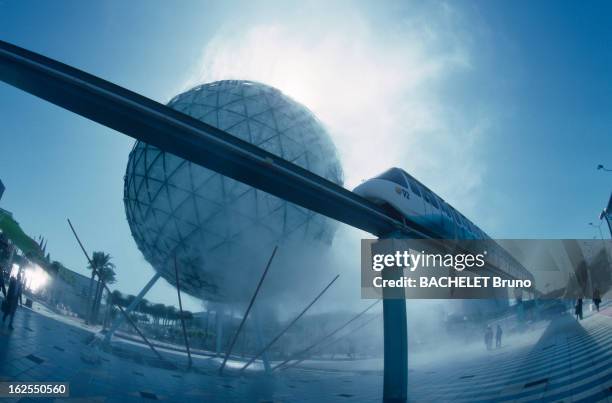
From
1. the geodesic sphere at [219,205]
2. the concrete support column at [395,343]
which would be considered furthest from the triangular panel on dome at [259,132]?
the concrete support column at [395,343]

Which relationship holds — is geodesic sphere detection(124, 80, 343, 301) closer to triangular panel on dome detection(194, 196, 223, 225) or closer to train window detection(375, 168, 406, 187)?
triangular panel on dome detection(194, 196, 223, 225)

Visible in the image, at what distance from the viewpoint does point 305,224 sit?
12.1 m

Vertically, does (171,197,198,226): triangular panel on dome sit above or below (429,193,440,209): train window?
below

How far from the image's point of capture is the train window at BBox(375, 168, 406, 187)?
33.4ft

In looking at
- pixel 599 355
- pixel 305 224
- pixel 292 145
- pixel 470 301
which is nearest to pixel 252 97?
pixel 292 145

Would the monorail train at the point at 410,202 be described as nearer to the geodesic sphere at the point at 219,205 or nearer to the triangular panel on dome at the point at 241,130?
the geodesic sphere at the point at 219,205

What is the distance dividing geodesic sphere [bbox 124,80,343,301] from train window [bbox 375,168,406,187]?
3.05m

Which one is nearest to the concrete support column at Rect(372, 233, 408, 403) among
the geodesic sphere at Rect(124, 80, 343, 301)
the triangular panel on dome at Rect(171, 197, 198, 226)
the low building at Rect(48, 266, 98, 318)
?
the geodesic sphere at Rect(124, 80, 343, 301)

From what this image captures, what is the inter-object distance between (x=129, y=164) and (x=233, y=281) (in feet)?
23.9

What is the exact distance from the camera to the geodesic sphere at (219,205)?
1098cm

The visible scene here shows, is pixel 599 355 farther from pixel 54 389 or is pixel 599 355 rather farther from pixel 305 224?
pixel 54 389

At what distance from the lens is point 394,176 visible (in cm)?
1038

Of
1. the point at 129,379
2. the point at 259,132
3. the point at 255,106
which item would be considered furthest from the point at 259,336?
the point at 255,106

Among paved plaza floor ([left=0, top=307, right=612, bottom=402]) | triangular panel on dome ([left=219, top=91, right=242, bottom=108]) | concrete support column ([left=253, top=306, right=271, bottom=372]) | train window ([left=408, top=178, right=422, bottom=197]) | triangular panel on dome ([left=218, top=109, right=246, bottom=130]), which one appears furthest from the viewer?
triangular panel on dome ([left=219, top=91, right=242, bottom=108])
